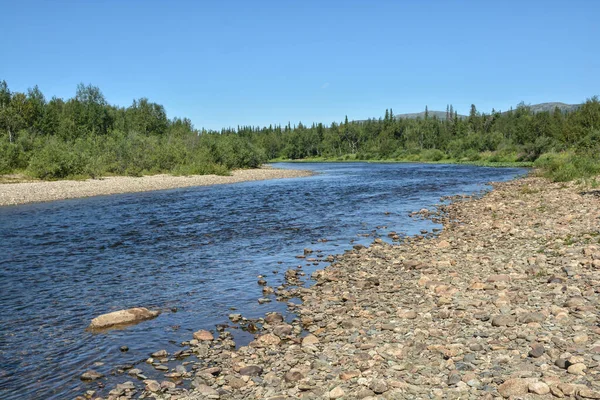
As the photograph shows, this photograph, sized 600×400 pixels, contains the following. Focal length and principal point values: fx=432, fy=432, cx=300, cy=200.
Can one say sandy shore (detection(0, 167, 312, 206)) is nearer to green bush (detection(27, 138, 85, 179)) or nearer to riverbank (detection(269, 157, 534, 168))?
green bush (detection(27, 138, 85, 179))

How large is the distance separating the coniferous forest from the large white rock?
33607 millimetres

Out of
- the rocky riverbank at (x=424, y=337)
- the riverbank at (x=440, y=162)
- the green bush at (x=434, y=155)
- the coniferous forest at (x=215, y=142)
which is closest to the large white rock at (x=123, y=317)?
the rocky riverbank at (x=424, y=337)

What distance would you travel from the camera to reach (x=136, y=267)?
58.1 ft

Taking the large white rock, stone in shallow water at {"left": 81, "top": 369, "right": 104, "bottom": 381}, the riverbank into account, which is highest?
the riverbank

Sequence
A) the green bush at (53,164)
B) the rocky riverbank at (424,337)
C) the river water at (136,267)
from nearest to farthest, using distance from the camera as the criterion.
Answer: the rocky riverbank at (424,337) → the river water at (136,267) → the green bush at (53,164)

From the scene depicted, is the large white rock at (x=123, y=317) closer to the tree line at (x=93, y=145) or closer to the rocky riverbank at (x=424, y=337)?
the rocky riverbank at (x=424, y=337)

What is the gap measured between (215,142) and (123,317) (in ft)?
275

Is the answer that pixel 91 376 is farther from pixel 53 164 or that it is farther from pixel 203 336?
pixel 53 164

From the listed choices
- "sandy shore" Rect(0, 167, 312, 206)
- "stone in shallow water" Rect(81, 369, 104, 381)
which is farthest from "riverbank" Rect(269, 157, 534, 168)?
"stone in shallow water" Rect(81, 369, 104, 381)

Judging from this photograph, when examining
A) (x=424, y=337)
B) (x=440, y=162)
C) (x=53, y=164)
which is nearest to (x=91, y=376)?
(x=424, y=337)

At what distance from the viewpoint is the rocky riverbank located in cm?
697

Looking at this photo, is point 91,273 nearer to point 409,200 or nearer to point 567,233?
point 567,233

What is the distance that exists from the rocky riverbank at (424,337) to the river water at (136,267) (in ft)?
4.63

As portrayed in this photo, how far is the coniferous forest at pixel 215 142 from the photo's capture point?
61.5 m
